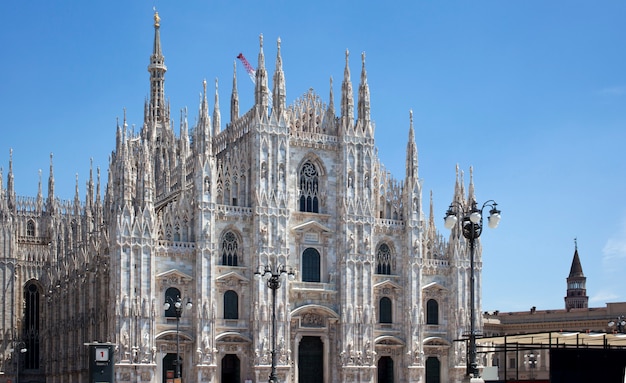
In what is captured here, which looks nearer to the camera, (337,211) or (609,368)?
(609,368)

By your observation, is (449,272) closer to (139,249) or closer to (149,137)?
(139,249)

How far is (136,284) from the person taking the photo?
68000 millimetres

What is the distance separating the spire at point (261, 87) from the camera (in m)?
73.6

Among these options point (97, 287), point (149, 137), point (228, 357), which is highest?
point (149, 137)

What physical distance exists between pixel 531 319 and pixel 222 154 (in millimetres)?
38750

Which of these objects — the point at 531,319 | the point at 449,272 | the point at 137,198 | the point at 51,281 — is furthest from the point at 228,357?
the point at 531,319

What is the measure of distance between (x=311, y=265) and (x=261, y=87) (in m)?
13.3

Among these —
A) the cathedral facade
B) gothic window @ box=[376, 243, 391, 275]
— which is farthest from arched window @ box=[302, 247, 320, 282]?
gothic window @ box=[376, 243, 391, 275]

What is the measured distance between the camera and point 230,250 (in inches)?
2859

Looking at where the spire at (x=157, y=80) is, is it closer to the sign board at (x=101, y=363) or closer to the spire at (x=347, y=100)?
the spire at (x=347, y=100)

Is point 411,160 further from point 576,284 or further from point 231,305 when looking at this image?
point 576,284

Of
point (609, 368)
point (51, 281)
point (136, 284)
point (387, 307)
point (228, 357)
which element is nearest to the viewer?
point (609, 368)

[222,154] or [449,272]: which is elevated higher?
[222,154]

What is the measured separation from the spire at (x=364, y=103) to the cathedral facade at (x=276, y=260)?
3.3 inches
